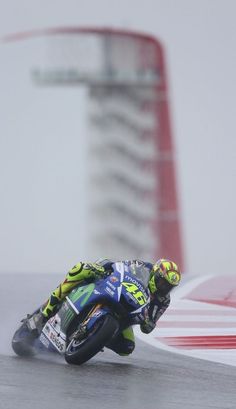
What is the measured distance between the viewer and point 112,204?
29.2 m

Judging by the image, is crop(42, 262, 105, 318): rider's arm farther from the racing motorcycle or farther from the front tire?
the front tire

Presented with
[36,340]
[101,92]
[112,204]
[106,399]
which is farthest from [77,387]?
[101,92]

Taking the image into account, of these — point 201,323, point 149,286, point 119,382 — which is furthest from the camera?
point 201,323

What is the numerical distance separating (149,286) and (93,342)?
2.28 ft

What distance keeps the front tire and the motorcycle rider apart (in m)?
0.38

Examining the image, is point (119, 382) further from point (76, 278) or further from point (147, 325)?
point (76, 278)

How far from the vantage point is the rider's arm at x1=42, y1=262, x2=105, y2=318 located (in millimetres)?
8992

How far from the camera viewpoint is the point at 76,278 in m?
9.02

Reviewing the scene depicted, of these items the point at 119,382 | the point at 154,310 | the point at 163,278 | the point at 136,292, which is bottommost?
the point at 119,382

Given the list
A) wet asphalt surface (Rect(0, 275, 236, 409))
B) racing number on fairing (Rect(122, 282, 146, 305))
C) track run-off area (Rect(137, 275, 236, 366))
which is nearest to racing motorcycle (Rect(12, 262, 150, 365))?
racing number on fairing (Rect(122, 282, 146, 305))

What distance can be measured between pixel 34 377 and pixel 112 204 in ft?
70.1

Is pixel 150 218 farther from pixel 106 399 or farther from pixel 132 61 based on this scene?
pixel 106 399

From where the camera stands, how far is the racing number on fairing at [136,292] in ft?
28.8

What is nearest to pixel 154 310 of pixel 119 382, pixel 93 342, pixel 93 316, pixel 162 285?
pixel 162 285
